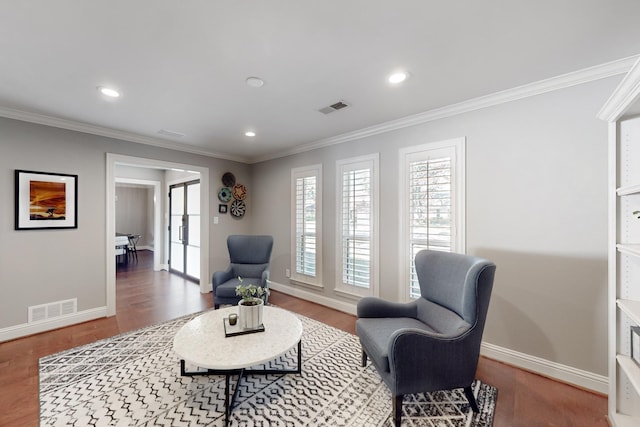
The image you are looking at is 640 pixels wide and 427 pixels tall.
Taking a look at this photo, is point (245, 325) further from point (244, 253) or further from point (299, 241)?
point (299, 241)

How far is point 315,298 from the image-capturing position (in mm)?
4020

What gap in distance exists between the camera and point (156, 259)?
6.29 metres

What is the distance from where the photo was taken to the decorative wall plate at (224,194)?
15.2 ft

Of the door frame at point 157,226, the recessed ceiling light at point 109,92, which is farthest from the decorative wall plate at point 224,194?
the door frame at point 157,226

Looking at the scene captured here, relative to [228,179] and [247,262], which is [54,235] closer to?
[247,262]

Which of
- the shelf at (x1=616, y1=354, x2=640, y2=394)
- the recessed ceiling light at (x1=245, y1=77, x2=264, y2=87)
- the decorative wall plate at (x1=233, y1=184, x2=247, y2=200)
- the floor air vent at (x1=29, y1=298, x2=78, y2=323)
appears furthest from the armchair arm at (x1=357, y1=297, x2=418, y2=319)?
the floor air vent at (x1=29, y1=298, x2=78, y2=323)

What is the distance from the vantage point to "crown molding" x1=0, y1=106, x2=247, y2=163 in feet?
9.30

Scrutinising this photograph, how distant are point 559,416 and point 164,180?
23.8 ft

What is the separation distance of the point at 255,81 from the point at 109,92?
4.58 feet

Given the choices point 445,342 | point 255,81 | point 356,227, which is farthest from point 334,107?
point 445,342

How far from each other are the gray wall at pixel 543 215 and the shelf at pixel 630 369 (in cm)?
49

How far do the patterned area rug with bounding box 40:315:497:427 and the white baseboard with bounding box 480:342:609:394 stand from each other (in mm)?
502

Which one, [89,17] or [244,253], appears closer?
[89,17]

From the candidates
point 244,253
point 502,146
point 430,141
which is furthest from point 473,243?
point 244,253
